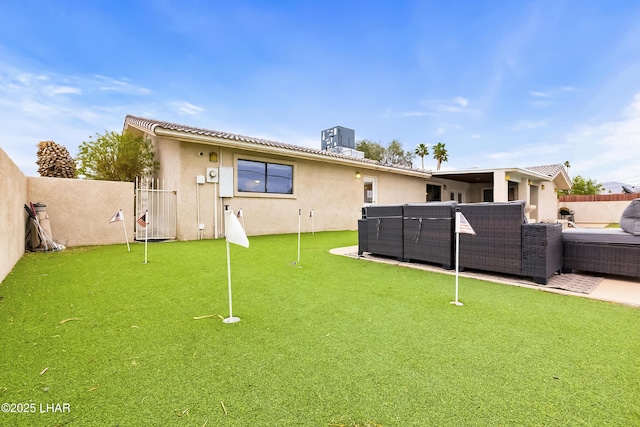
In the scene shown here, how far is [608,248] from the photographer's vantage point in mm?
4188

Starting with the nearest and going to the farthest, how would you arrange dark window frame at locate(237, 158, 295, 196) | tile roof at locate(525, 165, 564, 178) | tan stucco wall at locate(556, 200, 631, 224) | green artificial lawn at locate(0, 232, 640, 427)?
green artificial lawn at locate(0, 232, 640, 427) → dark window frame at locate(237, 158, 295, 196) → tile roof at locate(525, 165, 564, 178) → tan stucco wall at locate(556, 200, 631, 224)

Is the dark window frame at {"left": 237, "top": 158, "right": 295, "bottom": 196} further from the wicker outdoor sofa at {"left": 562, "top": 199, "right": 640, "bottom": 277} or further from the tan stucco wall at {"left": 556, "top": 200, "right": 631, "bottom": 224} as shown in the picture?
the tan stucco wall at {"left": 556, "top": 200, "right": 631, "bottom": 224}

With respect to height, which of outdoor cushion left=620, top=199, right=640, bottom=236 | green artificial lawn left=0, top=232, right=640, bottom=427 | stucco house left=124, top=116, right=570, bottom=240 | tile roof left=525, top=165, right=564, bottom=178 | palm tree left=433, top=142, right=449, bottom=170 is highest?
palm tree left=433, top=142, right=449, bottom=170

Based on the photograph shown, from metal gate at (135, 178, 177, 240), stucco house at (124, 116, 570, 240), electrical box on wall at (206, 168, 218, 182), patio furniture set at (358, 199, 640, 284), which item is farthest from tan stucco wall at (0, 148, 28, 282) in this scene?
patio furniture set at (358, 199, 640, 284)

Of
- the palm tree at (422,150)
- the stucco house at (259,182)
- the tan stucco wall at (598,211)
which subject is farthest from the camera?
the palm tree at (422,150)

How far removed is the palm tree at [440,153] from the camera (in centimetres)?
3123

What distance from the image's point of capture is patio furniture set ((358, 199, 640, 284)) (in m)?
3.99

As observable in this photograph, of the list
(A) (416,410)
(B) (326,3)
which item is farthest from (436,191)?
(A) (416,410)

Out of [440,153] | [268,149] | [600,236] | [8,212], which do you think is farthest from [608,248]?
[440,153]

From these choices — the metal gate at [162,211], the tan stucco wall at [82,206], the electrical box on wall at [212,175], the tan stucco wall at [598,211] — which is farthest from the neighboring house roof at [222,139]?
the tan stucco wall at [598,211]

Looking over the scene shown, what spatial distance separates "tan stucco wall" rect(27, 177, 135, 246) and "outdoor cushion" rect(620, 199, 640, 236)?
1099 centimetres

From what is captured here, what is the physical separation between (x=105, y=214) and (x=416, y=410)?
9296 millimetres

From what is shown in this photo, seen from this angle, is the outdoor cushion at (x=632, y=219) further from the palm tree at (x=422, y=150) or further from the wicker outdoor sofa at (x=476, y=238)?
the palm tree at (x=422, y=150)

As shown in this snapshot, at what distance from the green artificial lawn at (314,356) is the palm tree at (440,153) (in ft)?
101
